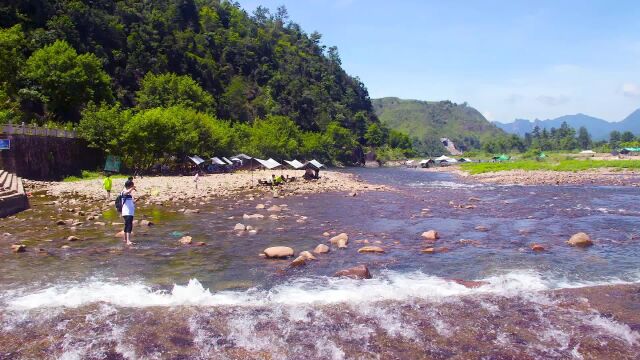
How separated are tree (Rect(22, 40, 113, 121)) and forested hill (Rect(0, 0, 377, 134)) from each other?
12 cm

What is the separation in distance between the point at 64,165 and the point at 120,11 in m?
66.9

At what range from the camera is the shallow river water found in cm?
801

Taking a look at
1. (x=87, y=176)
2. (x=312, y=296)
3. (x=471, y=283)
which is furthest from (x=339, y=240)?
(x=87, y=176)

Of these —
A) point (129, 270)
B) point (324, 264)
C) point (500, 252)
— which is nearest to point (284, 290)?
point (324, 264)

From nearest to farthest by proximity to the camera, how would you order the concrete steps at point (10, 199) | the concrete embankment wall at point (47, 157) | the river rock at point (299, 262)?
the river rock at point (299, 262), the concrete steps at point (10, 199), the concrete embankment wall at point (47, 157)

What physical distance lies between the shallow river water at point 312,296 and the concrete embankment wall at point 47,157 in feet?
53.9

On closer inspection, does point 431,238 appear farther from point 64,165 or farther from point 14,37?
point 14,37

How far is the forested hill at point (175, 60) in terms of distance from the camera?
182 ft

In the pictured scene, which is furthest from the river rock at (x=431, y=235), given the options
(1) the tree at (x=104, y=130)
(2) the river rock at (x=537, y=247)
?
(1) the tree at (x=104, y=130)

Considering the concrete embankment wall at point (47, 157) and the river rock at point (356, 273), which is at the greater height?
the concrete embankment wall at point (47, 157)

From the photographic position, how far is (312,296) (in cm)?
1066

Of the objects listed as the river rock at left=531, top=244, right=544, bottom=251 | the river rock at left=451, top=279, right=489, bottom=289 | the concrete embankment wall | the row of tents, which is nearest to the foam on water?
the river rock at left=451, top=279, right=489, bottom=289

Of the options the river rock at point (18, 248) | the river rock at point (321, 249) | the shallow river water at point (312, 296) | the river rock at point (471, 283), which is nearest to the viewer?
the shallow river water at point (312, 296)

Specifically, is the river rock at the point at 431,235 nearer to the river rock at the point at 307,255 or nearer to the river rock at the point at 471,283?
the river rock at the point at 307,255
